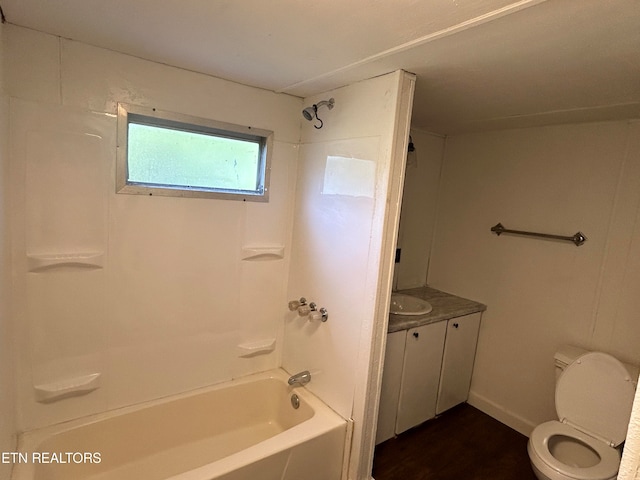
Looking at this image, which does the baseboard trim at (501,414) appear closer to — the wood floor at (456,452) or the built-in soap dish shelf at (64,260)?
the wood floor at (456,452)

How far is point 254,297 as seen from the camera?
87.6 inches

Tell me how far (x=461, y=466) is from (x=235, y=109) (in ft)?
8.35

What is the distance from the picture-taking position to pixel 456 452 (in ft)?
7.43

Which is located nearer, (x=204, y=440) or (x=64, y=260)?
(x=64, y=260)

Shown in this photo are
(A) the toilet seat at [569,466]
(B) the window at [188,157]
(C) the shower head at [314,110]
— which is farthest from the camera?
(C) the shower head at [314,110]

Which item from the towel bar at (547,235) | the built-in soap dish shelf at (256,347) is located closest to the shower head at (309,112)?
the built-in soap dish shelf at (256,347)

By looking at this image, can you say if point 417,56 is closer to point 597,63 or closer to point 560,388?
point 597,63

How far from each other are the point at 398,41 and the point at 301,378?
1832mm

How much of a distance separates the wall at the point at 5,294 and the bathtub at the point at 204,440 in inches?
8.8

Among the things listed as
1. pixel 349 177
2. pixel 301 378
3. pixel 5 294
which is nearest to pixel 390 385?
pixel 301 378

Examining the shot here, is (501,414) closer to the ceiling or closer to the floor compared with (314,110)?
closer to the floor

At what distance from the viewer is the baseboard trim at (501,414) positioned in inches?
96.4

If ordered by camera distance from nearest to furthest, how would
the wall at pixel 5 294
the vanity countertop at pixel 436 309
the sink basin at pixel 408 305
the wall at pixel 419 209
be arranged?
the wall at pixel 5 294 < the vanity countertop at pixel 436 309 < the sink basin at pixel 408 305 < the wall at pixel 419 209

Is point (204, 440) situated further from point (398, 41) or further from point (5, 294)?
point (398, 41)
